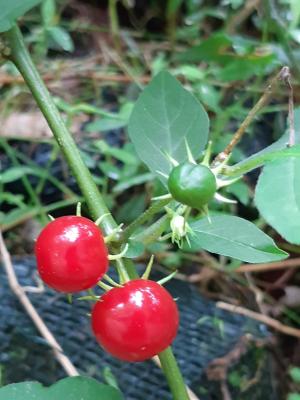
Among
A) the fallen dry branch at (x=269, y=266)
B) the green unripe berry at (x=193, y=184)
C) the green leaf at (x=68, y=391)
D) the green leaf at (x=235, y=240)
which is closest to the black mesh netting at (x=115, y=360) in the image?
the fallen dry branch at (x=269, y=266)

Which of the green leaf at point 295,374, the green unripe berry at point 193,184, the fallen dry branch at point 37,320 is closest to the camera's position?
the green unripe berry at point 193,184

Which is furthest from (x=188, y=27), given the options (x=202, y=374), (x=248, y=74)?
(x=202, y=374)

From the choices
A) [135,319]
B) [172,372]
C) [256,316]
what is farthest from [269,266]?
[135,319]

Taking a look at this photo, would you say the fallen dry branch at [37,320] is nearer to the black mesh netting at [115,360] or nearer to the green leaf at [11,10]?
the black mesh netting at [115,360]

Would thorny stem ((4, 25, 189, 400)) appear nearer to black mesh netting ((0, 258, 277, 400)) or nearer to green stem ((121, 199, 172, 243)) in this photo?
green stem ((121, 199, 172, 243))

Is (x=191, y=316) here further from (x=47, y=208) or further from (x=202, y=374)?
(x=47, y=208)

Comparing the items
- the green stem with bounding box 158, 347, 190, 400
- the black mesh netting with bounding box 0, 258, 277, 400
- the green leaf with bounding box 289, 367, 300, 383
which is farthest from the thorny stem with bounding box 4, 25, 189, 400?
the green leaf with bounding box 289, 367, 300, 383
